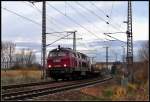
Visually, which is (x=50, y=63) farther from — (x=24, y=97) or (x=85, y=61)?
(x=24, y=97)

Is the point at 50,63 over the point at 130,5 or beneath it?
beneath

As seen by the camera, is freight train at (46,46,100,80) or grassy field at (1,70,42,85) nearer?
grassy field at (1,70,42,85)

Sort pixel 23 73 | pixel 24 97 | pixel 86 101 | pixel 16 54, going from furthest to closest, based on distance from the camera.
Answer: pixel 16 54 → pixel 23 73 → pixel 24 97 → pixel 86 101

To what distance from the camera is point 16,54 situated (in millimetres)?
134500

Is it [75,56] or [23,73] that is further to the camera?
[23,73]

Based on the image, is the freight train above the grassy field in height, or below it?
above

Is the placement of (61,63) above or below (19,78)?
above

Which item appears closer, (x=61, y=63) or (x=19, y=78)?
(x=61, y=63)

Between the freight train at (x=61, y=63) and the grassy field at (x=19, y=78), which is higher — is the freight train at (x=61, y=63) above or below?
above

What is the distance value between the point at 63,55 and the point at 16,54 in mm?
90777

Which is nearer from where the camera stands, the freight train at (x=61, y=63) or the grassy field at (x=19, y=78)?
the grassy field at (x=19, y=78)

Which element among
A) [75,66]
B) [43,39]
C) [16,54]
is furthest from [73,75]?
[16,54]

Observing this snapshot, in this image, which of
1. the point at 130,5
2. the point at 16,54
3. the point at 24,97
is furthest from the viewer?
the point at 16,54

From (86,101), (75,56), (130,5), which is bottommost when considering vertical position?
(86,101)
